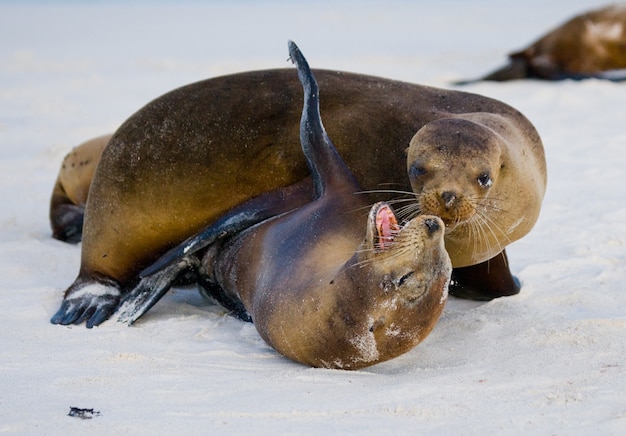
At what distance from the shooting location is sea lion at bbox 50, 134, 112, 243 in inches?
212

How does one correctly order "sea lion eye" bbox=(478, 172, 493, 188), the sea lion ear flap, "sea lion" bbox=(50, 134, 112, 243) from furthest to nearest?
"sea lion" bbox=(50, 134, 112, 243), "sea lion eye" bbox=(478, 172, 493, 188), the sea lion ear flap

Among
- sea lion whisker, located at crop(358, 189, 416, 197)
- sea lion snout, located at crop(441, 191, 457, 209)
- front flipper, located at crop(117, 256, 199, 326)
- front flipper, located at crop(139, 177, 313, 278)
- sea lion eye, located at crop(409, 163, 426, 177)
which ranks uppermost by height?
sea lion eye, located at crop(409, 163, 426, 177)

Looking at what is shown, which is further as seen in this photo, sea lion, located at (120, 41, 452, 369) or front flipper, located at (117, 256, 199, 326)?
front flipper, located at (117, 256, 199, 326)

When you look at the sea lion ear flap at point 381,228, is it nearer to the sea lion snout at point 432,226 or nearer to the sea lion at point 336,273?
the sea lion at point 336,273

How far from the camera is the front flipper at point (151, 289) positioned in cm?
420

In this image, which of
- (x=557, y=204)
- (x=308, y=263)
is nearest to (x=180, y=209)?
(x=308, y=263)

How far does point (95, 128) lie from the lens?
A: 799 cm

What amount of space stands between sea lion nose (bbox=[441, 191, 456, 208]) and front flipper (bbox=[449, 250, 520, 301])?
811mm

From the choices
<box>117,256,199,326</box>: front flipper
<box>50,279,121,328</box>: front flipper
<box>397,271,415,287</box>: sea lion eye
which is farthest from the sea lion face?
<box>50,279,121,328</box>: front flipper

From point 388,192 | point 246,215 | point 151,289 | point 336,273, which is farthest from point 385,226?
point 151,289

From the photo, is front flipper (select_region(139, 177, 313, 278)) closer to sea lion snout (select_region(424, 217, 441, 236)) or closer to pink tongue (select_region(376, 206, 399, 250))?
pink tongue (select_region(376, 206, 399, 250))

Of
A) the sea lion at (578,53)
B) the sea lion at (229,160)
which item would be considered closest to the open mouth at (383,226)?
the sea lion at (229,160)

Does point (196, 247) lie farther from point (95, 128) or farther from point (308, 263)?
point (95, 128)

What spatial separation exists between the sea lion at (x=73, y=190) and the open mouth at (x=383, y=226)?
2.34m
